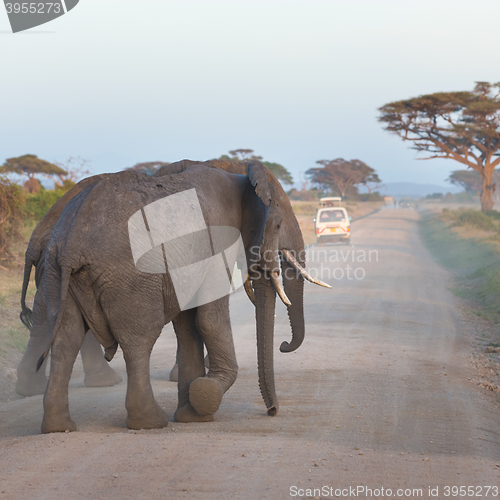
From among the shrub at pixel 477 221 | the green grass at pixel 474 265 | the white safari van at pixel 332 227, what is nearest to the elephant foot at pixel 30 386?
the green grass at pixel 474 265

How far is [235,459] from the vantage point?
3.77 m

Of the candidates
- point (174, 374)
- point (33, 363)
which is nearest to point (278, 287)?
point (174, 374)

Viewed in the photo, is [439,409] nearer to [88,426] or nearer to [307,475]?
[307,475]

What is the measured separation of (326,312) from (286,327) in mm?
1582

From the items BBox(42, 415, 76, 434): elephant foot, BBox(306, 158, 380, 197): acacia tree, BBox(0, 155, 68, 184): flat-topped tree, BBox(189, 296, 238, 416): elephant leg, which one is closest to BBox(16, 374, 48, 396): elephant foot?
BBox(42, 415, 76, 434): elephant foot

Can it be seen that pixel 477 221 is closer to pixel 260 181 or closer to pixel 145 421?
pixel 260 181

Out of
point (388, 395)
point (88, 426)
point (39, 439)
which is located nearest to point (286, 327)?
point (388, 395)

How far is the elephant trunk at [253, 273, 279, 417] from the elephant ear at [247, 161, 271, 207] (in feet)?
2.34

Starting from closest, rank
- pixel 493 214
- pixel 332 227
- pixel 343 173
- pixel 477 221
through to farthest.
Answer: pixel 332 227, pixel 477 221, pixel 493 214, pixel 343 173

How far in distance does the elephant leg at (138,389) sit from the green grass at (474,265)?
7553mm

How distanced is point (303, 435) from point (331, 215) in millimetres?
21872

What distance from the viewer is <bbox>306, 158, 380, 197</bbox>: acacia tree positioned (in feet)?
233

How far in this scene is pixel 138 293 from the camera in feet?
14.8

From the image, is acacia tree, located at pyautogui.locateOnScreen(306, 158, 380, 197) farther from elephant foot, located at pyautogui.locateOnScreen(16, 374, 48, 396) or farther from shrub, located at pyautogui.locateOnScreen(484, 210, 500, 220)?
elephant foot, located at pyautogui.locateOnScreen(16, 374, 48, 396)
